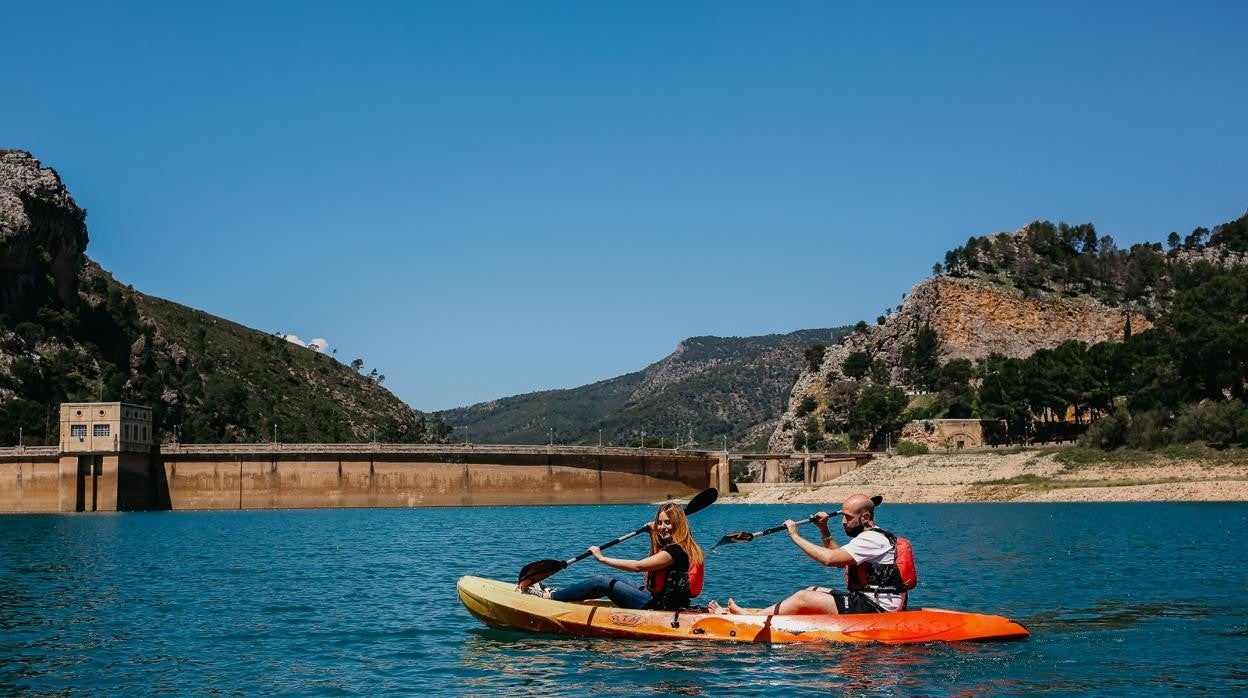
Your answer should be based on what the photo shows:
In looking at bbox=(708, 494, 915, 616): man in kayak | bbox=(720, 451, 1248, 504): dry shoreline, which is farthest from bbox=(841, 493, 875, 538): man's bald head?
bbox=(720, 451, 1248, 504): dry shoreline

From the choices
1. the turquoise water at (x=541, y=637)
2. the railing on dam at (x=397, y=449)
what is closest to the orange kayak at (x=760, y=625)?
the turquoise water at (x=541, y=637)

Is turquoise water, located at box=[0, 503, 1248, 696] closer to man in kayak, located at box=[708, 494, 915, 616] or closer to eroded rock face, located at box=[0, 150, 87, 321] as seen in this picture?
man in kayak, located at box=[708, 494, 915, 616]

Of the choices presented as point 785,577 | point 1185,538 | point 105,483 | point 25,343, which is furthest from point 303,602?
point 25,343

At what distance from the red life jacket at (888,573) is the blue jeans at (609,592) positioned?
3.77 meters

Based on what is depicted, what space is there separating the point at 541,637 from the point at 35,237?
5775 inches

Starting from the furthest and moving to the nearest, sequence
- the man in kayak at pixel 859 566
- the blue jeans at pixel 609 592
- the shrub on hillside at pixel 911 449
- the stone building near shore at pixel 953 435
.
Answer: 1. the stone building near shore at pixel 953 435
2. the shrub on hillside at pixel 911 449
3. the blue jeans at pixel 609 592
4. the man in kayak at pixel 859 566

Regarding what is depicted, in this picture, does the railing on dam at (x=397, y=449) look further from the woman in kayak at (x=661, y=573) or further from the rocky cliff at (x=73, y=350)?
the woman in kayak at (x=661, y=573)

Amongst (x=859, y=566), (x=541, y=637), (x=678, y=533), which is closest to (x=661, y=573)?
(x=678, y=533)

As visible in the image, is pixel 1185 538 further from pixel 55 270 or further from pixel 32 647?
pixel 55 270

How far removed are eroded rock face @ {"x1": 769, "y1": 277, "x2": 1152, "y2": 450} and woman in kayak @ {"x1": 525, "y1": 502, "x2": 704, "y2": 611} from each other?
151025 millimetres

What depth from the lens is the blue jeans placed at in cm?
2317

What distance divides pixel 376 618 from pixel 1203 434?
88.0m

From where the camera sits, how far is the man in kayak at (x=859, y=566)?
21047mm

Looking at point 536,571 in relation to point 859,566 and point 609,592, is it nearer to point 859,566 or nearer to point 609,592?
point 609,592
